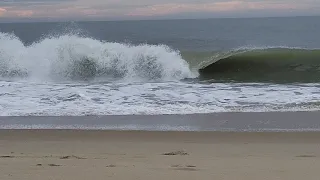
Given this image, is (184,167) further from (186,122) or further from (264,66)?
(264,66)

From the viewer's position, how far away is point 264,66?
17672 mm

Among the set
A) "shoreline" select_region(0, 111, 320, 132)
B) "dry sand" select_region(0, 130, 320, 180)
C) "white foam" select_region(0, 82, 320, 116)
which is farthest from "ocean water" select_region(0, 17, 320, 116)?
"dry sand" select_region(0, 130, 320, 180)

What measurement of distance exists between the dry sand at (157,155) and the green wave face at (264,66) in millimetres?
7484

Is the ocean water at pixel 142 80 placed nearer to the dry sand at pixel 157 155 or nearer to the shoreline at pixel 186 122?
the shoreline at pixel 186 122

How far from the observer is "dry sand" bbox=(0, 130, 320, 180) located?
14.6ft

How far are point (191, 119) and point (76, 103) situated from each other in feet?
8.62

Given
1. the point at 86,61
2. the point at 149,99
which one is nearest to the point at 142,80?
the point at 86,61

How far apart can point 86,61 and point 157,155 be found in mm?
11216

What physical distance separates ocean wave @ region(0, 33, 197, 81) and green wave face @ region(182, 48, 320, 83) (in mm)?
1257

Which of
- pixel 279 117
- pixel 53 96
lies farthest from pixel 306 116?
pixel 53 96

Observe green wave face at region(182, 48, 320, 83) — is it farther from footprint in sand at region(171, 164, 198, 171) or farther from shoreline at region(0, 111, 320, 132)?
footprint in sand at region(171, 164, 198, 171)

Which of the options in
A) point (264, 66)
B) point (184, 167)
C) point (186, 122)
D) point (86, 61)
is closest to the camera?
point (184, 167)

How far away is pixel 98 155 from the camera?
5.62 metres

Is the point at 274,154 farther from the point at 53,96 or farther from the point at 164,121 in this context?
the point at 53,96
